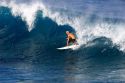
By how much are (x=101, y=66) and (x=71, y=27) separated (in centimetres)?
697

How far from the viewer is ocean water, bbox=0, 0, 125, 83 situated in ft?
73.7

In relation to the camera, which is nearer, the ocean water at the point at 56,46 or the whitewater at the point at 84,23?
the ocean water at the point at 56,46

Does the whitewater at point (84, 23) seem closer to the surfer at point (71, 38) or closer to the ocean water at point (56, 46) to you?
the ocean water at point (56, 46)

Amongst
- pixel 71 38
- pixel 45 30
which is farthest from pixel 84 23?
pixel 71 38

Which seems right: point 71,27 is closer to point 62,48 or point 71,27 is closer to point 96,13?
point 62,48

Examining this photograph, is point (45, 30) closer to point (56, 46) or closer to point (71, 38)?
point (56, 46)

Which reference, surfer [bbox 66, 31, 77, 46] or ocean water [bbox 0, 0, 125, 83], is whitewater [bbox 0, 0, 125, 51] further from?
surfer [bbox 66, 31, 77, 46]

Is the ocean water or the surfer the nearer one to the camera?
the ocean water

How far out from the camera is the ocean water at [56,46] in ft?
73.7

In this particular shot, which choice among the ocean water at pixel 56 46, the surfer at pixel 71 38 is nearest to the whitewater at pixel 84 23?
the ocean water at pixel 56 46

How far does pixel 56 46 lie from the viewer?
2820cm

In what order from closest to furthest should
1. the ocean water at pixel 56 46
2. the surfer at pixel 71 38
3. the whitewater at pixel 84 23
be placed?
the ocean water at pixel 56 46, the surfer at pixel 71 38, the whitewater at pixel 84 23

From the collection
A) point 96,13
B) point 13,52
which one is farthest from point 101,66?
point 96,13

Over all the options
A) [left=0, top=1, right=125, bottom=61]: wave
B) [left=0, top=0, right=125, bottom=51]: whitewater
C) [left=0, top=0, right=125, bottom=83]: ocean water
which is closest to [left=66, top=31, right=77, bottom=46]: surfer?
[left=0, top=0, right=125, bottom=83]: ocean water
